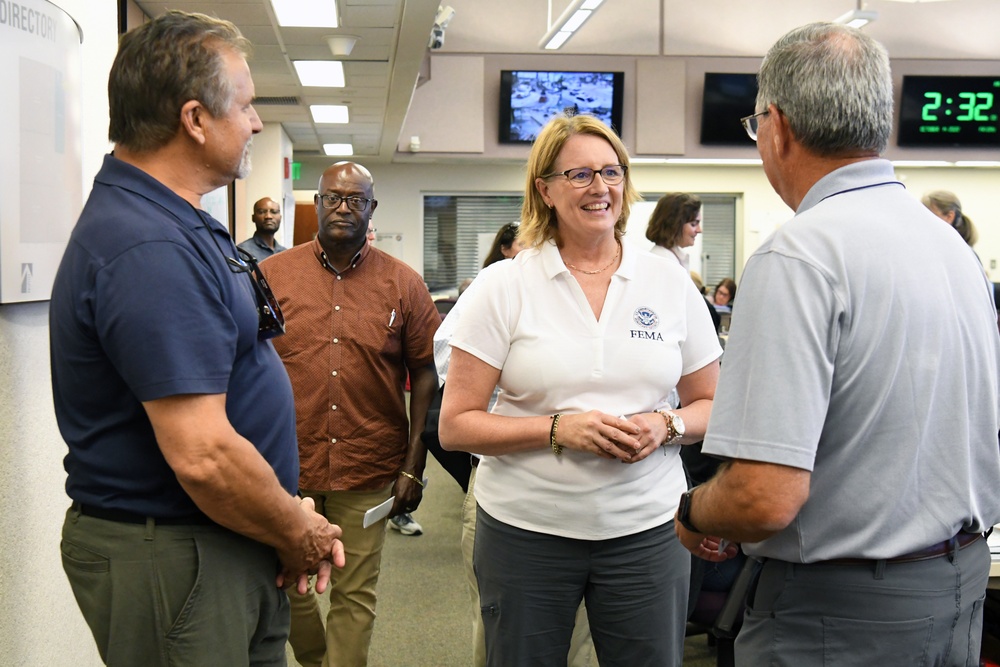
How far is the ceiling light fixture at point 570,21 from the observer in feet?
25.8

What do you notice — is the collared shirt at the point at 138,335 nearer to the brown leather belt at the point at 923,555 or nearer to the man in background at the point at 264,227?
the brown leather belt at the point at 923,555

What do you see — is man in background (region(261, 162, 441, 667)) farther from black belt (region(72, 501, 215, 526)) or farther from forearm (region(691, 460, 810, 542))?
forearm (region(691, 460, 810, 542))

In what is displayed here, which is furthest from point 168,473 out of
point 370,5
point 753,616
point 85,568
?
point 370,5

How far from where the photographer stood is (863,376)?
1.33m

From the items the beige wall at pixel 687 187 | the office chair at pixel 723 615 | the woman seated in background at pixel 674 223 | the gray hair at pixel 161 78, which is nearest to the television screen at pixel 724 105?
the beige wall at pixel 687 187

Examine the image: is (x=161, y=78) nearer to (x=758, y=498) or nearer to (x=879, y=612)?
(x=758, y=498)

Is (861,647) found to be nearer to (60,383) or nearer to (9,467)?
(60,383)

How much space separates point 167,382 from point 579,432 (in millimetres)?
819

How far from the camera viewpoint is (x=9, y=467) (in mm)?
2041

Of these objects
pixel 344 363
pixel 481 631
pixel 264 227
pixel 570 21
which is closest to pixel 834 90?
pixel 344 363

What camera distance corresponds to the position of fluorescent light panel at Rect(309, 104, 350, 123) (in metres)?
8.22

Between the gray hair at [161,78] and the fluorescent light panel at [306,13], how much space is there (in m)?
3.78

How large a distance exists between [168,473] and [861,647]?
3.51ft

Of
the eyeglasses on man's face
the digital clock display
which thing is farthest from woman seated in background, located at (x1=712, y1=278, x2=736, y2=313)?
the eyeglasses on man's face
